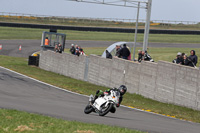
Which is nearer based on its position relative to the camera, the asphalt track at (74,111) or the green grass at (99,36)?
the asphalt track at (74,111)

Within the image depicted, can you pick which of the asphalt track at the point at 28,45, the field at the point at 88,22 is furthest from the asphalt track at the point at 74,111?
the field at the point at 88,22

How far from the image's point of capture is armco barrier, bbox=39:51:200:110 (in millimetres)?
19500

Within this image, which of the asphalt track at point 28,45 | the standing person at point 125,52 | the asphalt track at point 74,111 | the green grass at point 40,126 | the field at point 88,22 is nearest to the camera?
the green grass at point 40,126

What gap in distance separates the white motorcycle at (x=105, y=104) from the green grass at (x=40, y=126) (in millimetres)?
2107

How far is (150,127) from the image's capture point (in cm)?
1297

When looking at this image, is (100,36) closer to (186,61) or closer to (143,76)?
(143,76)

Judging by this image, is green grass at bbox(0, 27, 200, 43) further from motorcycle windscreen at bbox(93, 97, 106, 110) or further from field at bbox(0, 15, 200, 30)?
motorcycle windscreen at bbox(93, 97, 106, 110)

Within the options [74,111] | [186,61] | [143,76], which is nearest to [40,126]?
[74,111]

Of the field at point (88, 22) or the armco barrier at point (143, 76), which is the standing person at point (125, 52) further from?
the field at point (88, 22)

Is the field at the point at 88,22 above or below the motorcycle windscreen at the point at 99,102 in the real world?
above

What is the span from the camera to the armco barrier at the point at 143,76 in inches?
768

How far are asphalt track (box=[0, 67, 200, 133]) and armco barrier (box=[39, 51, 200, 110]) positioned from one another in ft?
11.2

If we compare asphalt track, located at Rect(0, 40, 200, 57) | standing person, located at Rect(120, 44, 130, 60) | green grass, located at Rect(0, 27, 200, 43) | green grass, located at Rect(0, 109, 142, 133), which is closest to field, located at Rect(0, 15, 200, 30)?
green grass, located at Rect(0, 27, 200, 43)

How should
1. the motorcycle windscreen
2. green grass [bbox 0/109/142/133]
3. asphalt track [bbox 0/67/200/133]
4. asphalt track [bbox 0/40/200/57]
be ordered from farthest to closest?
asphalt track [bbox 0/40/200/57]
the motorcycle windscreen
asphalt track [bbox 0/67/200/133]
green grass [bbox 0/109/142/133]
